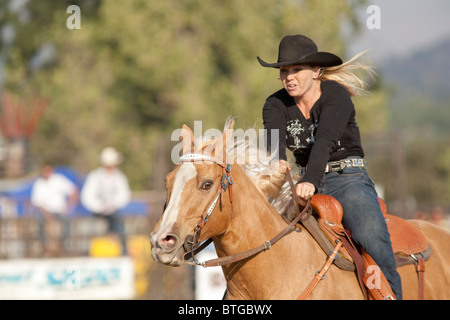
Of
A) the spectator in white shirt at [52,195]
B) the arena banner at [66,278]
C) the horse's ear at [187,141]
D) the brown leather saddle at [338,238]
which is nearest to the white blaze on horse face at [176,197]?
the horse's ear at [187,141]

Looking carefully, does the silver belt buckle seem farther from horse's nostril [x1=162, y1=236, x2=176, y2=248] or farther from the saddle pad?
horse's nostril [x1=162, y1=236, x2=176, y2=248]

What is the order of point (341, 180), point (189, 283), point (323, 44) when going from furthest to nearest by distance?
point (323, 44), point (189, 283), point (341, 180)

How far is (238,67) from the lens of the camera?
23922 millimetres

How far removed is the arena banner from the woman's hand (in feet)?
26.8

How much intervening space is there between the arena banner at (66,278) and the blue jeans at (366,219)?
26.6ft

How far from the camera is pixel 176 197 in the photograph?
12.0ft

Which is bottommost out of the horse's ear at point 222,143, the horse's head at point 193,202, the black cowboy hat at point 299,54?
the horse's head at point 193,202

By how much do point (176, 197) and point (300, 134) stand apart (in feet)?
4.35

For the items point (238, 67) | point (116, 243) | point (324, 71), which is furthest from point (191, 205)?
point (238, 67)

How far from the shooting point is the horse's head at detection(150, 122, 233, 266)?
3.56 metres

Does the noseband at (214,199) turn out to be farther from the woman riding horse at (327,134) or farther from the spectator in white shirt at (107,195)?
the spectator in white shirt at (107,195)

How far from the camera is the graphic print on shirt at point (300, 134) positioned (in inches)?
179
